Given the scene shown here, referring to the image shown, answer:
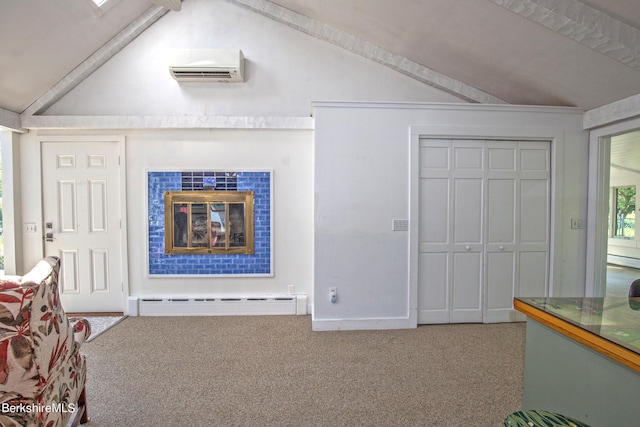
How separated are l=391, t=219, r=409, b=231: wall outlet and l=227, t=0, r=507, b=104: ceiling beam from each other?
191 centimetres

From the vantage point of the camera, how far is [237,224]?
12.7 ft

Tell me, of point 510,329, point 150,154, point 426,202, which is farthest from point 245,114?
point 510,329

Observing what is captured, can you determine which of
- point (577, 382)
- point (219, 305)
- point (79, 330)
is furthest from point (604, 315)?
point (219, 305)

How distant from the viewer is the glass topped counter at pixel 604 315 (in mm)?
1299

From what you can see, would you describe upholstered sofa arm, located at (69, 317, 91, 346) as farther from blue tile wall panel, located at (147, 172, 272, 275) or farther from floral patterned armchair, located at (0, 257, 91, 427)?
blue tile wall panel, located at (147, 172, 272, 275)

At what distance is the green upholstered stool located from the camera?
43.3 inches

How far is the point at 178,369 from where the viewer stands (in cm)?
256

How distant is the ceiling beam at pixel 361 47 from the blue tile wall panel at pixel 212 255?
193 cm

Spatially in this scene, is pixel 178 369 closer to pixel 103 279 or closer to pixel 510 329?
pixel 103 279

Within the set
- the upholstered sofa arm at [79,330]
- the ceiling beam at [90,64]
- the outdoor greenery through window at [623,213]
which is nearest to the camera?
the upholstered sofa arm at [79,330]

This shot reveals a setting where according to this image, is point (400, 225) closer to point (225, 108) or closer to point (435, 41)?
point (435, 41)

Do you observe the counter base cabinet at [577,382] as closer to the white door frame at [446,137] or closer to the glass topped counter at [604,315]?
the glass topped counter at [604,315]

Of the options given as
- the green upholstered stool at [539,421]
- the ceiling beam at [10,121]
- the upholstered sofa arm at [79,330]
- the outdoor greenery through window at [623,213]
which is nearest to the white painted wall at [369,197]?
the upholstered sofa arm at [79,330]

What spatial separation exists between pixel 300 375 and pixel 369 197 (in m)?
1.94
